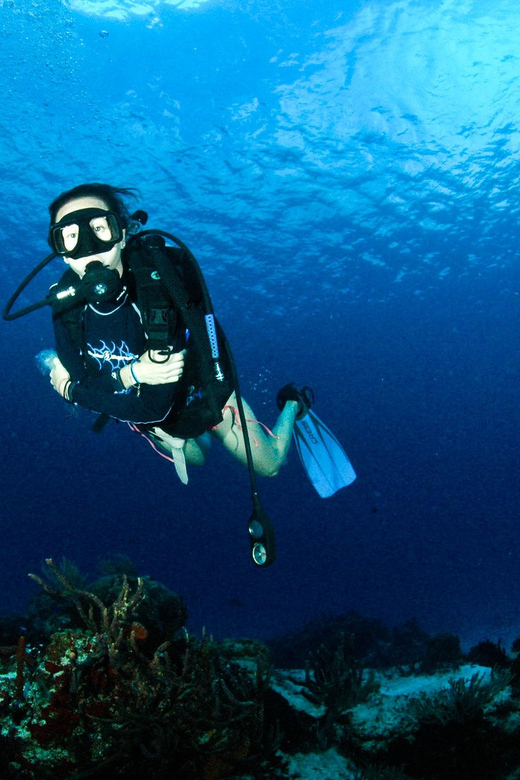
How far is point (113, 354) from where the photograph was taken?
3998 millimetres

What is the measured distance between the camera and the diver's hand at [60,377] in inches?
156

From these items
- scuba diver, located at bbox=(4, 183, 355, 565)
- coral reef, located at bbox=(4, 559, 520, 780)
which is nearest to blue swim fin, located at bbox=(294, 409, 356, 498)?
coral reef, located at bbox=(4, 559, 520, 780)

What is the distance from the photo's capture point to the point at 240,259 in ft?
80.9

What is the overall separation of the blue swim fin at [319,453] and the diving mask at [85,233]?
4.29 m

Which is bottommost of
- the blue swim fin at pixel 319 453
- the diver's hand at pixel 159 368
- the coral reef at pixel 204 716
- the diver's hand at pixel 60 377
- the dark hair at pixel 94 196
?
the coral reef at pixel 204 716

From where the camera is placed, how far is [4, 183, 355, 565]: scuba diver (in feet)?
11.0

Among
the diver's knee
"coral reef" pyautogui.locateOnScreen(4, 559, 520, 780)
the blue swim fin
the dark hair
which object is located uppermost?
the dark hair

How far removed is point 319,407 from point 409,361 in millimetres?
20376

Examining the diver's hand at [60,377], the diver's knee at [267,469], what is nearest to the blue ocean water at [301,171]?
the diver's hand at [60,377]

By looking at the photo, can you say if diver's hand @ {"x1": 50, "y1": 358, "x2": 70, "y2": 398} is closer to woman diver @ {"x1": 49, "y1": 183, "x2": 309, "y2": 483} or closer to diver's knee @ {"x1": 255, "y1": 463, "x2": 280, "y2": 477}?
woman diver @ {"x1": 49, "y1": 183, "x2": 309, "y2": 483}

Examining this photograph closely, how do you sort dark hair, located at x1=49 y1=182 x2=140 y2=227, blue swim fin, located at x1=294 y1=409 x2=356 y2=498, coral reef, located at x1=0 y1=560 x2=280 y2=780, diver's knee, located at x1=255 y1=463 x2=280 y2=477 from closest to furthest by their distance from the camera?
coral reef, located at x1=0 y1=560 x2=280 y2=780 → dark hair, located at x1=49 y1=182 x2=140 y2=227 → diver's knee, located at x1=255 y1=463 x2=280 y2=477 → blue swim fin, located at x1=294 y1=409 x2=356 y2=498

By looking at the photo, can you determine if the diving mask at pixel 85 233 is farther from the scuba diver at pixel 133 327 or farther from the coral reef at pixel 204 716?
the coral reef at pixel 204 716

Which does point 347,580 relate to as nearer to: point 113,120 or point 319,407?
point 319,407

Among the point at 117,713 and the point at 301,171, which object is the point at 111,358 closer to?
the point at 117,713
